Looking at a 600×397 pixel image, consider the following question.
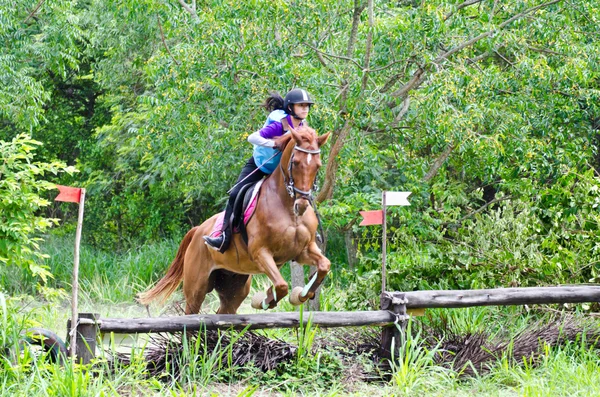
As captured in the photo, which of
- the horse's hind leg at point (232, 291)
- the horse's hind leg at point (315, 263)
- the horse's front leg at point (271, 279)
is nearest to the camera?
the horse's front leg at point (271, 279)

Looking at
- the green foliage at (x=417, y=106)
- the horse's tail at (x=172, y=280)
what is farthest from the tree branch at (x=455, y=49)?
the horse's tail at (x=172, y=280)


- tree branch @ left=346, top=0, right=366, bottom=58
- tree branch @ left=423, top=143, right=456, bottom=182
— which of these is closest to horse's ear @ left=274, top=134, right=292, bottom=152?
tree branch @ left=346, top=0, right=366, bottom=58

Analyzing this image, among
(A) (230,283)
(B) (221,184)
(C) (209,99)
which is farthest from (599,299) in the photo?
(B) (221,184)

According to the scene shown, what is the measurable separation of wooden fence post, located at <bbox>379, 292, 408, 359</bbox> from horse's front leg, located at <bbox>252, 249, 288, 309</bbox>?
3.58 feet

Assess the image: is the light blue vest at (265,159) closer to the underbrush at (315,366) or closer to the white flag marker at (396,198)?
the white flag marker at (396,198)

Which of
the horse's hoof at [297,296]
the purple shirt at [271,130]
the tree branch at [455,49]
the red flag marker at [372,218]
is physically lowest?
the horse's hoof at [297,296]

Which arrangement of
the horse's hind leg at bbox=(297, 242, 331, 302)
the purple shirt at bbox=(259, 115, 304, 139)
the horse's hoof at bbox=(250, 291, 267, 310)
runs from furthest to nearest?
the horse's hoof at bbox=(250, 291, 267, 310), the purple shirt at bbox=(259, 115, 304, 139), the horse's hind leg at bbox=(297, 242, 331, 302)

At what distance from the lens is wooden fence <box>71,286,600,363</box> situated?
20.4 ft

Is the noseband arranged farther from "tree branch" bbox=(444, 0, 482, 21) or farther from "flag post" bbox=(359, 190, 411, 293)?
"tree branch" bbox=(444, 0, 482, 21)

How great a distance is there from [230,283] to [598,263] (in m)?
4.30

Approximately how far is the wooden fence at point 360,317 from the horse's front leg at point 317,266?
0.62ft

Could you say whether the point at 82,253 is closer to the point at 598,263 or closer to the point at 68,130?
the point at 68,130

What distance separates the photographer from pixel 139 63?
13.4m

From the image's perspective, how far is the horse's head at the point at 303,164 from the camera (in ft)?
20.5
